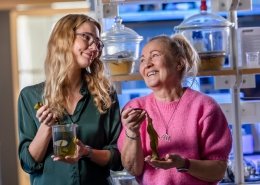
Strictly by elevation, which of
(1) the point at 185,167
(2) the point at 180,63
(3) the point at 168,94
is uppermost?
(2) the point at 180,63

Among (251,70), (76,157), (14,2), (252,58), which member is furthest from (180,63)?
(14,2)

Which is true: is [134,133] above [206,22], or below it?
below

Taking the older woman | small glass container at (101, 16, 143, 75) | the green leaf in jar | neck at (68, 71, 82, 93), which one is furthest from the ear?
small glass container at (101, 16, 143, 75)

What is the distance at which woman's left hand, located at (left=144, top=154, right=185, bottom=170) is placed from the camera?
1.60 metres

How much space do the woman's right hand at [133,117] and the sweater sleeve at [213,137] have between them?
0.22 metres

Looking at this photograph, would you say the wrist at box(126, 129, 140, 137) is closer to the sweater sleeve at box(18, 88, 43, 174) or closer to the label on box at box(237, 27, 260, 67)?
the sweater sleeve at box(18, 88, 43, 174)

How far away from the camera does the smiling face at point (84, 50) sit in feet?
5.86

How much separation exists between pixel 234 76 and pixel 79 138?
888 millimetres

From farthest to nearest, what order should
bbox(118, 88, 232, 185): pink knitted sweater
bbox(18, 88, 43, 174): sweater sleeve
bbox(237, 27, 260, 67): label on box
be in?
bbox(237, 27, 260, 67): label on box
bbox(18, 88, 43, 174): sweater sleeve
bbox(118, 88, 232, 185): pink knitted sweater

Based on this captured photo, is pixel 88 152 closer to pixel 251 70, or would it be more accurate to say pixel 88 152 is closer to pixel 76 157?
pixel 76 157

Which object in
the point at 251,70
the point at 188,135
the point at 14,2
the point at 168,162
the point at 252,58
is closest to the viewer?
the point at 168,162

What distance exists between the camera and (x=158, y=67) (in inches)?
68.0

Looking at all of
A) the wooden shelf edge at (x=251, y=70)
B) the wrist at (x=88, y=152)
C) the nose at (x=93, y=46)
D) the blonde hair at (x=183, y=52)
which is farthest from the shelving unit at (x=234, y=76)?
the wrist at (x=88, y=152)

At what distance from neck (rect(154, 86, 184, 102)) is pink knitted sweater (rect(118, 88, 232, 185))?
2 centimetres
